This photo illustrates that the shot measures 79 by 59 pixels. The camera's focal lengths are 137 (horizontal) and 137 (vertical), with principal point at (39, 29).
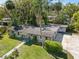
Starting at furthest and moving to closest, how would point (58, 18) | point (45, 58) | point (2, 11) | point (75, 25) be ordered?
point (58, 18) → point (2, 11) → point (75, 25) → point (45, 58)

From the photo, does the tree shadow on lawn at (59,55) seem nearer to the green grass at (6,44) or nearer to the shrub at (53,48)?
the shrub at (53,48)

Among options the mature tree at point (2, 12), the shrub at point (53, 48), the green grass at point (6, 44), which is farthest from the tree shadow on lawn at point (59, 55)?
the mature tree at point (2, 12)

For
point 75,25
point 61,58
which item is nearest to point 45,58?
point 61,58

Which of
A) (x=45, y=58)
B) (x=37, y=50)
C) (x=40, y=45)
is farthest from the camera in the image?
(x=40, y=45)

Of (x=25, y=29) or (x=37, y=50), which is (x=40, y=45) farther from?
(x=25, y=29)

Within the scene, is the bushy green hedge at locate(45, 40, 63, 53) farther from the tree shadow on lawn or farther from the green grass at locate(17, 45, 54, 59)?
the green grass at locate(17, 45, 54, 59)

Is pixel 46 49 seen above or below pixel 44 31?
below
